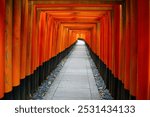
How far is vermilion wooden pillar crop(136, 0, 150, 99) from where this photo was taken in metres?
5.78

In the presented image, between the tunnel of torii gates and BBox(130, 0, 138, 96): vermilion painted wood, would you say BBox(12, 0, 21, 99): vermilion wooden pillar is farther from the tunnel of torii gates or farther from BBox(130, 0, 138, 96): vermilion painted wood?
BBox(130, 0, 138, 96): vermilion painted wood

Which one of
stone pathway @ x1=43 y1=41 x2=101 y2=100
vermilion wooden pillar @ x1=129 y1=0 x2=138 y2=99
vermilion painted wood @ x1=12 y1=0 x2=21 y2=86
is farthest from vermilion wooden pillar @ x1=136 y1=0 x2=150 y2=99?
stone pathway @ x1=43 y1=41 x2=101 y2=100

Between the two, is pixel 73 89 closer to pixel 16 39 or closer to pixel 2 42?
pixel 16 39

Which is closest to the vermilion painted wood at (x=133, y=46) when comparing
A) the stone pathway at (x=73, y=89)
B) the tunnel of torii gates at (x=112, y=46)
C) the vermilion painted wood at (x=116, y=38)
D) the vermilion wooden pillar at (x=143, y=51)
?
the tunnel of torii gates at (x=112, y=46)

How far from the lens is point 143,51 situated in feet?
19.8

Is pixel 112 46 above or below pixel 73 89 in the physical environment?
above

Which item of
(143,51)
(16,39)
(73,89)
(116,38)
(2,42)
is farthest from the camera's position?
(73,89)

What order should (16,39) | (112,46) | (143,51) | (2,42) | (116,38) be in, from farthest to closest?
(112,46) < (116,38) < (16,39) < (2,42) < (143,51)

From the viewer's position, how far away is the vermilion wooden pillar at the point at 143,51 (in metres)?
5.78

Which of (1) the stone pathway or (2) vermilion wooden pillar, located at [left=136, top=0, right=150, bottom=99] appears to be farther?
(1) the stone pathway

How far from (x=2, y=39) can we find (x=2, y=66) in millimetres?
536

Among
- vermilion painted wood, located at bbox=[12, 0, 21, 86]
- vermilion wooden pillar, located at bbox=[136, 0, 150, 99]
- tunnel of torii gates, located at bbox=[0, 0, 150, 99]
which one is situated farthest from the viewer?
vermilion painted wood, located at bbox=[12, 0, 21, 86]

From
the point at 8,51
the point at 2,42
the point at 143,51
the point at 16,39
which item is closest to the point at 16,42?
the point at 16,39

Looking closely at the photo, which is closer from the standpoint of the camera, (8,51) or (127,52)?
(8,51)
